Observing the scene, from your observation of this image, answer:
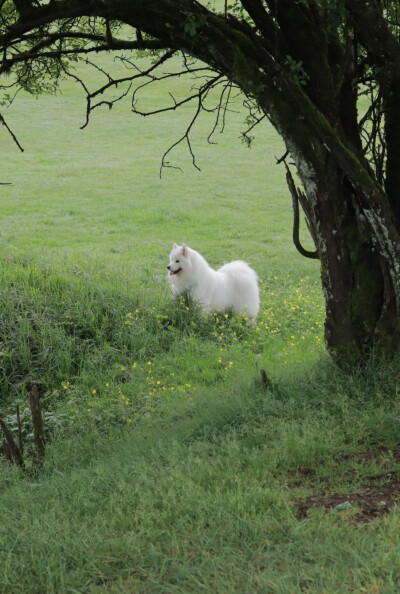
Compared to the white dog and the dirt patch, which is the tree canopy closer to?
the dirt patch

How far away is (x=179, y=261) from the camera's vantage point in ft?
37.1

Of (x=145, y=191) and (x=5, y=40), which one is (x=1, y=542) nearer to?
(x=5, y=40)

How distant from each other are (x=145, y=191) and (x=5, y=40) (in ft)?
65.7

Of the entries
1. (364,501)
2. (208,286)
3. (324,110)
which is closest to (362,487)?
(364,501)

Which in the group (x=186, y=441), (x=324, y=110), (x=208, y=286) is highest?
(x=324, y=110)

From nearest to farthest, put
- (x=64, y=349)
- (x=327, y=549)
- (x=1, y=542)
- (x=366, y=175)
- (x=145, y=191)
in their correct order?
(x=327, y=549), (x=1, y=542), (x=366, y=175), (x=64, y=349), (x=145, y=191)

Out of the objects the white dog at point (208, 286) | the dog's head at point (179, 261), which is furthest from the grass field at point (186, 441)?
the dog's head at point (179, 261)

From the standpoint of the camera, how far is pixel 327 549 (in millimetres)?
3338

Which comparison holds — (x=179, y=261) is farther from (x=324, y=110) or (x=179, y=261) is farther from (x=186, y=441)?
(x=186, y=441)

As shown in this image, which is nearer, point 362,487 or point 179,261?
point 362,487

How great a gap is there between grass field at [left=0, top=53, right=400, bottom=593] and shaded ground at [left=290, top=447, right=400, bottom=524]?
14 mm

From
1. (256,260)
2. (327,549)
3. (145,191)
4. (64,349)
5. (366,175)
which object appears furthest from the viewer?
(145,191)

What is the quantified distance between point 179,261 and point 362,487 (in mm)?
7523

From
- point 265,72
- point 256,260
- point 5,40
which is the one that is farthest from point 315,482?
point 256,260
